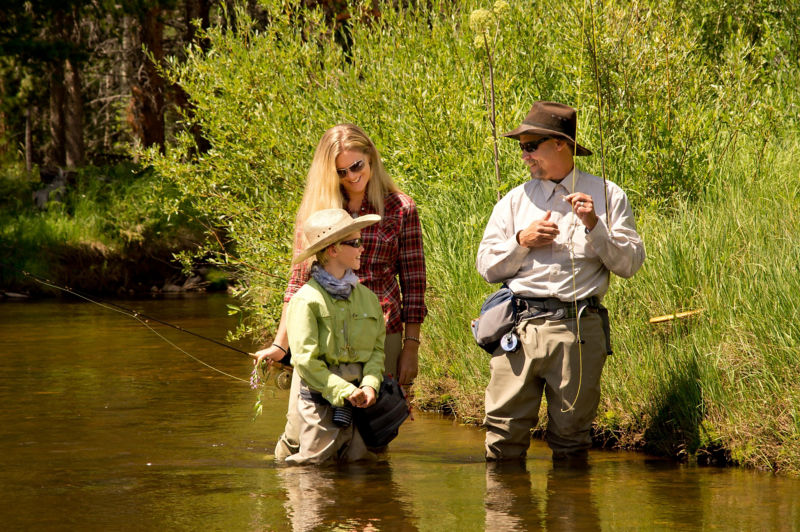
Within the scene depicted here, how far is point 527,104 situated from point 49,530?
18.4 feet

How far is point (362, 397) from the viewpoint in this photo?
184 inches

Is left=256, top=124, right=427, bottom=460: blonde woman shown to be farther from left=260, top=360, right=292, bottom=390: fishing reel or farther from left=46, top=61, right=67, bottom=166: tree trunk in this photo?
left=46, top=61, right=67, bottom=166: tree trunk

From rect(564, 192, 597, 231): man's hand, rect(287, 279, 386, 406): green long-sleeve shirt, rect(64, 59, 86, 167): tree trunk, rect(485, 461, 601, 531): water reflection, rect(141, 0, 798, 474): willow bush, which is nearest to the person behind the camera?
rect(485, 461, 601, 531): water reflection

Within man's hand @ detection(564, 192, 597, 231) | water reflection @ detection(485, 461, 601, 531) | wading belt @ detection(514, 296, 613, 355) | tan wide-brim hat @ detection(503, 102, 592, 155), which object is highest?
tan wide-brim hat @ detection(503, 102, 592, 155)

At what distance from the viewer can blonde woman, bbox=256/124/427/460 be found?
4.93 m

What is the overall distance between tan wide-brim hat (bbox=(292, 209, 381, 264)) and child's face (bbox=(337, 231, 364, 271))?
41 millimetres

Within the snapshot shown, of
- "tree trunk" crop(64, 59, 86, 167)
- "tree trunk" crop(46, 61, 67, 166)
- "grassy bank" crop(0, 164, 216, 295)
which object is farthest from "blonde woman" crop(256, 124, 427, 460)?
"tree trunk" crop(46, 61, 67, 166)

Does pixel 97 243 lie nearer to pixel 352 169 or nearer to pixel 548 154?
pixel 352 169

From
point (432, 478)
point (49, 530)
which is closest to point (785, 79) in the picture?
point (432, 478)

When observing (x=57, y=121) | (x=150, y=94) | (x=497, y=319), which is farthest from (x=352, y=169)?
(x=57, y=121)

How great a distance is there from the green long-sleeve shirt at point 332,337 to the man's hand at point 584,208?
1.06 m

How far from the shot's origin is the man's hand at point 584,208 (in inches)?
180

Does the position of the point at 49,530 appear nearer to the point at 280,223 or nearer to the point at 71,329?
the point at 280,223

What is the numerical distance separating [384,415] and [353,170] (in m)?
1.19
